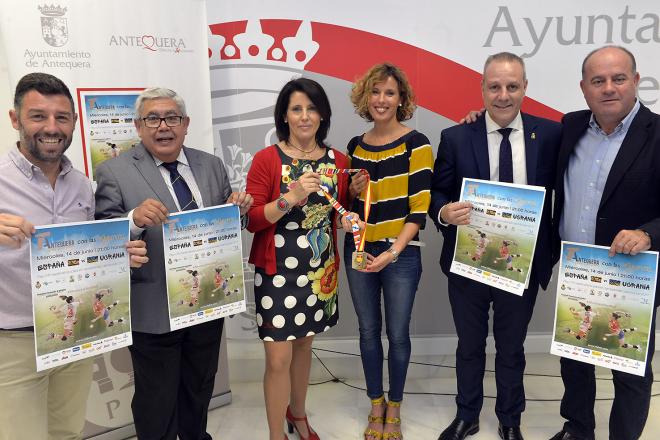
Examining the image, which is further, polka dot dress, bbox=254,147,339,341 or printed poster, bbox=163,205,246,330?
polka dot dress, bbox=254,147,339,341

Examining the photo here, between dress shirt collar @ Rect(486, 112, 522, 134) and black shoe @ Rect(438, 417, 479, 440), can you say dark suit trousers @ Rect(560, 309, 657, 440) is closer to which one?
black shoe @ Rect(438, 417, 479, 440)

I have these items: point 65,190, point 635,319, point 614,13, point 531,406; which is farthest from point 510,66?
point 531,406

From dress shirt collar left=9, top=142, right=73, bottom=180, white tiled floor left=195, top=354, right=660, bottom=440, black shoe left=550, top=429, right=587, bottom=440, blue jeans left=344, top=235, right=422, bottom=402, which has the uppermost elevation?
dress shirt collar left=9, top=142, right=73, bottom=180

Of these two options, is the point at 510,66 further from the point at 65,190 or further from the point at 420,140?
the point at 65,190

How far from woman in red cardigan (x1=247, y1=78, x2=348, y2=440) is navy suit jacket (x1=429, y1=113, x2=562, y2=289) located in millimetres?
556

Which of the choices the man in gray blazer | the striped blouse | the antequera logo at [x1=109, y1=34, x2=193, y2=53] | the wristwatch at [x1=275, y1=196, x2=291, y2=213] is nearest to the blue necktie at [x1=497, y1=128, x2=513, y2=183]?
the striped blouse

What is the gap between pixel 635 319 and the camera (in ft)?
6.22

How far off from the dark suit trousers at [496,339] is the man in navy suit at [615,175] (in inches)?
17.0

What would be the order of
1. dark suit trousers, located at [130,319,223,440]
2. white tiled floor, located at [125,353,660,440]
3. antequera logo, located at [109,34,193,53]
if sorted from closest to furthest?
dark suit trousers, located at [130,319,223,440] < antequera logo, located at [109,34,193,53] < white tiled floor, located at [125,353,660,440]

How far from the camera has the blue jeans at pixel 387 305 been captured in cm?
236

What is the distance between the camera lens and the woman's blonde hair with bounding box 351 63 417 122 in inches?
89.1

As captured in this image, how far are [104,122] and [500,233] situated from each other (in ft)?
6.85

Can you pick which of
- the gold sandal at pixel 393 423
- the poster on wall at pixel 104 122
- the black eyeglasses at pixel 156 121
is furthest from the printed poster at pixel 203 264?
the gold sandal at pixel 393 423

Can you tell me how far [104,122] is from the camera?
7.77ft
